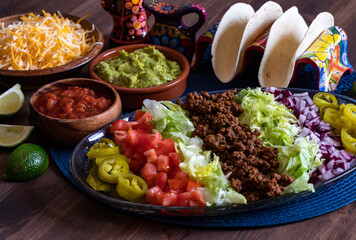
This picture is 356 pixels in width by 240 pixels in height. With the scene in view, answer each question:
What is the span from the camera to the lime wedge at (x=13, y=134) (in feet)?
9.31

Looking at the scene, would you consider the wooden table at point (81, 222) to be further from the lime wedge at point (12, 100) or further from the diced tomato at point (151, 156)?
the lime wedge at point (12, 100)

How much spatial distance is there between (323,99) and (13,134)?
2067mm

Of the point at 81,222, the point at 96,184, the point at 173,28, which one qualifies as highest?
the point at 173,28

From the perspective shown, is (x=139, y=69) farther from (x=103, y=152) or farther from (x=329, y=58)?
(x=329, y=58)

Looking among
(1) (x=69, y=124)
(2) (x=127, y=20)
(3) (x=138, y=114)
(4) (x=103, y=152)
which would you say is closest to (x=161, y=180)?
(4) (x=103, y=152)

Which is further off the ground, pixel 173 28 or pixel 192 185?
pixel 173 28

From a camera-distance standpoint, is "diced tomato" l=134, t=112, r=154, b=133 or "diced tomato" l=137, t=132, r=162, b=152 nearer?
"diced tomato" l=137, t=132, r=162, b=152

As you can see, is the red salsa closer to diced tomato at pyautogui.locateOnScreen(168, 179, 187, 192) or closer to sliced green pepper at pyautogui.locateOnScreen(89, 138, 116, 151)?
sliced green pepper at pyautogui.locateOnScreen(89, 138, 116, 151)

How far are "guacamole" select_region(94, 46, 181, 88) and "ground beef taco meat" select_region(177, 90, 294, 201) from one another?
498mm

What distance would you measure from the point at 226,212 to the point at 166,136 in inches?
26.5

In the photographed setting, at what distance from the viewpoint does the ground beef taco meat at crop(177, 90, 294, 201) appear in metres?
2.23

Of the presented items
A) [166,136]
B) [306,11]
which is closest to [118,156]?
[166,136]

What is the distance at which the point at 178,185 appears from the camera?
227 cm

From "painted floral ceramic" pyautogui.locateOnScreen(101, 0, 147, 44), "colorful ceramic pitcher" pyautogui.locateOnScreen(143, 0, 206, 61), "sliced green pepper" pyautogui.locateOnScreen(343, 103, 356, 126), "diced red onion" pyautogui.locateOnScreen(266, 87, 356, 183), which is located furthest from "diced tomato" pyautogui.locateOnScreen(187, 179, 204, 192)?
"painted floral ceramic" pyautogui.locateOnScreen(101, 0, 147, 44)
